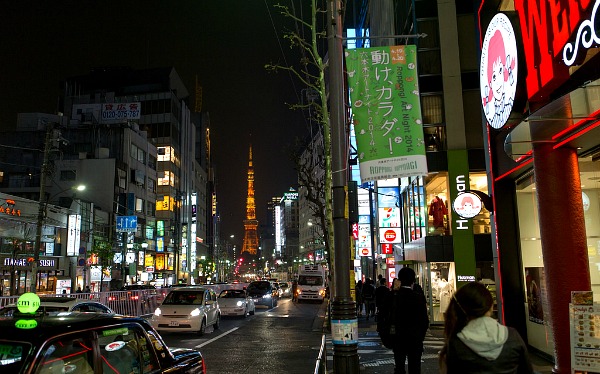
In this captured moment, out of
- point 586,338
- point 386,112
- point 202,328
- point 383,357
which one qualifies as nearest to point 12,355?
point 386,112

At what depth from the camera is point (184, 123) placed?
88.8 m

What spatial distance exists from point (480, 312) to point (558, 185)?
20.3ft

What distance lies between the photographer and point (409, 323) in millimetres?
7414

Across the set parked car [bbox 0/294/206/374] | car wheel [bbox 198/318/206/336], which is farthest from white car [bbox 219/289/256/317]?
parked car [bbox 0/294/206/374]

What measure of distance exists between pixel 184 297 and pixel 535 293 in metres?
12.2

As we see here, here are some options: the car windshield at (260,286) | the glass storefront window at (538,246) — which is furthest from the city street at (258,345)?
the car windshield at (260,286)

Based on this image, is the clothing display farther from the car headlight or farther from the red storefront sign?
the red storefront sign

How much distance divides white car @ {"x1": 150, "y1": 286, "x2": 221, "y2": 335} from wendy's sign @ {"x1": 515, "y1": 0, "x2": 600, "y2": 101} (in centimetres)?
1289

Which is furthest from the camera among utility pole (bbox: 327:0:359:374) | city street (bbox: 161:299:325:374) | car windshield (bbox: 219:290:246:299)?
car windshield (bbox: 219:290:246:299)

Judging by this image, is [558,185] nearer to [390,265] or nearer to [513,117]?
[513,117]

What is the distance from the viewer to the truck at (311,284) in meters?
42.1

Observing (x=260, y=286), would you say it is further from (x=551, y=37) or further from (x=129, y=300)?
(x=551, y=37)

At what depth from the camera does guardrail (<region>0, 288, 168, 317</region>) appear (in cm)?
2325

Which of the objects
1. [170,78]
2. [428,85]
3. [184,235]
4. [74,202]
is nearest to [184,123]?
[170,78]
